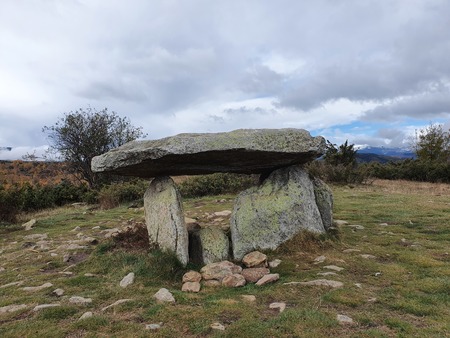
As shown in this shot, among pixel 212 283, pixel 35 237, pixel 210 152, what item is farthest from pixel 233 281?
pixel 35 237

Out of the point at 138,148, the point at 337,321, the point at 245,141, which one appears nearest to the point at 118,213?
the point at 138,148

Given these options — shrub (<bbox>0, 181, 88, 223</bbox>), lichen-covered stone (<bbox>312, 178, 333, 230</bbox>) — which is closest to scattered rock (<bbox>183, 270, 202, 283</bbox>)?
lichen-covered stone (<bbox>312, 178, 333, 230</bbox>)

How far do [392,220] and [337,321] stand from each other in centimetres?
796

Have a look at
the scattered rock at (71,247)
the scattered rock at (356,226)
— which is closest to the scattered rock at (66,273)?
the scattered rock at (71,247)

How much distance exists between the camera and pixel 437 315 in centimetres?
492

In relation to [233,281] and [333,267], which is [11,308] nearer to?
[233,281]

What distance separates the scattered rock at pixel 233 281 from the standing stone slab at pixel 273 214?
54.8 inches

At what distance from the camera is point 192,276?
671cm

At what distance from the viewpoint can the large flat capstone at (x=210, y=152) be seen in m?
7.65

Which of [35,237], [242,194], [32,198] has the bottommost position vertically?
[35,237]

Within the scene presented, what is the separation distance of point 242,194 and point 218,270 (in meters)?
2.68

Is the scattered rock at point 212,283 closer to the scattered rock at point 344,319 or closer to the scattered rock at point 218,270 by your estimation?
the scattered rock at point 218,270

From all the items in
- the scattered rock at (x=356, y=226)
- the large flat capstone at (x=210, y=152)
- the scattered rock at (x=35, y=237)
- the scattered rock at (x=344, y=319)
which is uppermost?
the large flat capstone at (x=210, y=152)

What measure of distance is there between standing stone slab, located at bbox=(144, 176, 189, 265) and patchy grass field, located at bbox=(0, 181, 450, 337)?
0.36 meters
